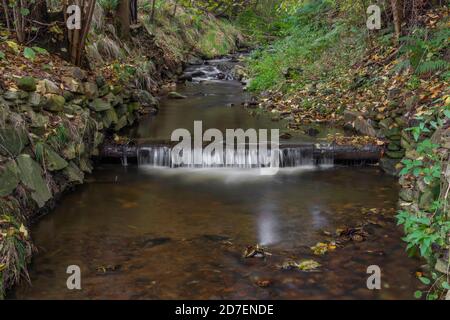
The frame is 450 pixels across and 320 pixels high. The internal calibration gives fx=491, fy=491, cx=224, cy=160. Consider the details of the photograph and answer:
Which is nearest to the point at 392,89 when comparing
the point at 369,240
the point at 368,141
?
the point at 368,141

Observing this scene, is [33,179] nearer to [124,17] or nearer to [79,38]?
[79,38]

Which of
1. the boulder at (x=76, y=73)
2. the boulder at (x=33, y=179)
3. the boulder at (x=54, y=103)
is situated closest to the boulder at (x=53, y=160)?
the boulder at (x=33, y=179)

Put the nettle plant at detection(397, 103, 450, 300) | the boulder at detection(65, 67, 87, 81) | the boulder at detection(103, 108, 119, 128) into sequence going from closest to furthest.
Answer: the nettle plant at detection(397, 103, 450, 300) → the boulder at detection(65, 67, 87, 81) → the boulder at detection(103, 108, 119, 128)

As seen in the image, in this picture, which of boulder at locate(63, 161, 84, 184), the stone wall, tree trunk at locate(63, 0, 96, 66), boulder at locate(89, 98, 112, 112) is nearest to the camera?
the stone wall

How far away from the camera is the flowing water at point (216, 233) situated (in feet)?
15.6

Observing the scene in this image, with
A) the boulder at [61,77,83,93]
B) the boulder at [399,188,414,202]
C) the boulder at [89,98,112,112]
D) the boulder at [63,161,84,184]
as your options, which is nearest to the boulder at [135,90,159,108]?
the boulder at [89,98,112,112]

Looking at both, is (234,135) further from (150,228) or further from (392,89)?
(150,228)

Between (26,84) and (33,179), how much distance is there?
1.58 meters

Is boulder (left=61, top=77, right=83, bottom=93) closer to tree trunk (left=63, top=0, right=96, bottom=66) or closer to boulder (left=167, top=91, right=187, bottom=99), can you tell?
tree trunk (left=63, top=0, right=96, bottom=66)

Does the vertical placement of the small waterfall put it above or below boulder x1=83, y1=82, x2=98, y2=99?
below

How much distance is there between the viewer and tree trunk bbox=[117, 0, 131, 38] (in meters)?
14.2

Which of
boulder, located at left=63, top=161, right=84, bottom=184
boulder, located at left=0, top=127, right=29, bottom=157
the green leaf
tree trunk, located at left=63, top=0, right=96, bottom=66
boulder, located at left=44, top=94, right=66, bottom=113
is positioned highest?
tree trunk, located at left=63, top=0, right=96, bottom=66

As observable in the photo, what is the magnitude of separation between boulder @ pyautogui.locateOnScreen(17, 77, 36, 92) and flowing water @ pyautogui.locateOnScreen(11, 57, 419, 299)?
1639 millimetres
